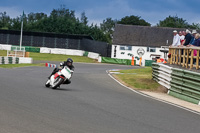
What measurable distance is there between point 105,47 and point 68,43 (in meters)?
9.90

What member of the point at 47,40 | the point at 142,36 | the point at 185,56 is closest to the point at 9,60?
the point at 185,56

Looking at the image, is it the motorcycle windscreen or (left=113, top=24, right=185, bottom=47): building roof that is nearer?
the motorcycle windscreen

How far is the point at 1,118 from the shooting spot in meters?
8.67

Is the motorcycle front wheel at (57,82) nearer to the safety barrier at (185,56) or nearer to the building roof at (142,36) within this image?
the safety barrier at (185,56)

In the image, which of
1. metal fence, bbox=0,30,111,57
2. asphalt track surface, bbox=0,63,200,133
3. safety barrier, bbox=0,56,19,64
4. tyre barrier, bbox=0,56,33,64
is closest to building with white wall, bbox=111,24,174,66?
metal fence, bbox=0,30,111,57

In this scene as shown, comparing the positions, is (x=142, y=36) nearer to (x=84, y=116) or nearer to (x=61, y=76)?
(x=61, y=76)

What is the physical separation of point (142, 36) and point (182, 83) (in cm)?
6242

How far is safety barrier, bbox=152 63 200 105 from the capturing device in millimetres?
15867

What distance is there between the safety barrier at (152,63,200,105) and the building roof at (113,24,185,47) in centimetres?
5749

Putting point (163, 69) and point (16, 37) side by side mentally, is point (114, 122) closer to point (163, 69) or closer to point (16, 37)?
point (163, 69)

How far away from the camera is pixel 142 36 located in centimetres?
7906

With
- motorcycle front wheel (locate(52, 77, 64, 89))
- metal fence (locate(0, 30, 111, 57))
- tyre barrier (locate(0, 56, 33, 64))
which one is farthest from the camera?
metal fence (locate(0, 30, 111, 57))

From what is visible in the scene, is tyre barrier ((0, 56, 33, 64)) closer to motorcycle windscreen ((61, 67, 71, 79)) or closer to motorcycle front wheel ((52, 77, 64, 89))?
motorcycle front wheel ((52, 77, 64, 89))

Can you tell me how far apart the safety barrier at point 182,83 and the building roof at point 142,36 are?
57491 mm
